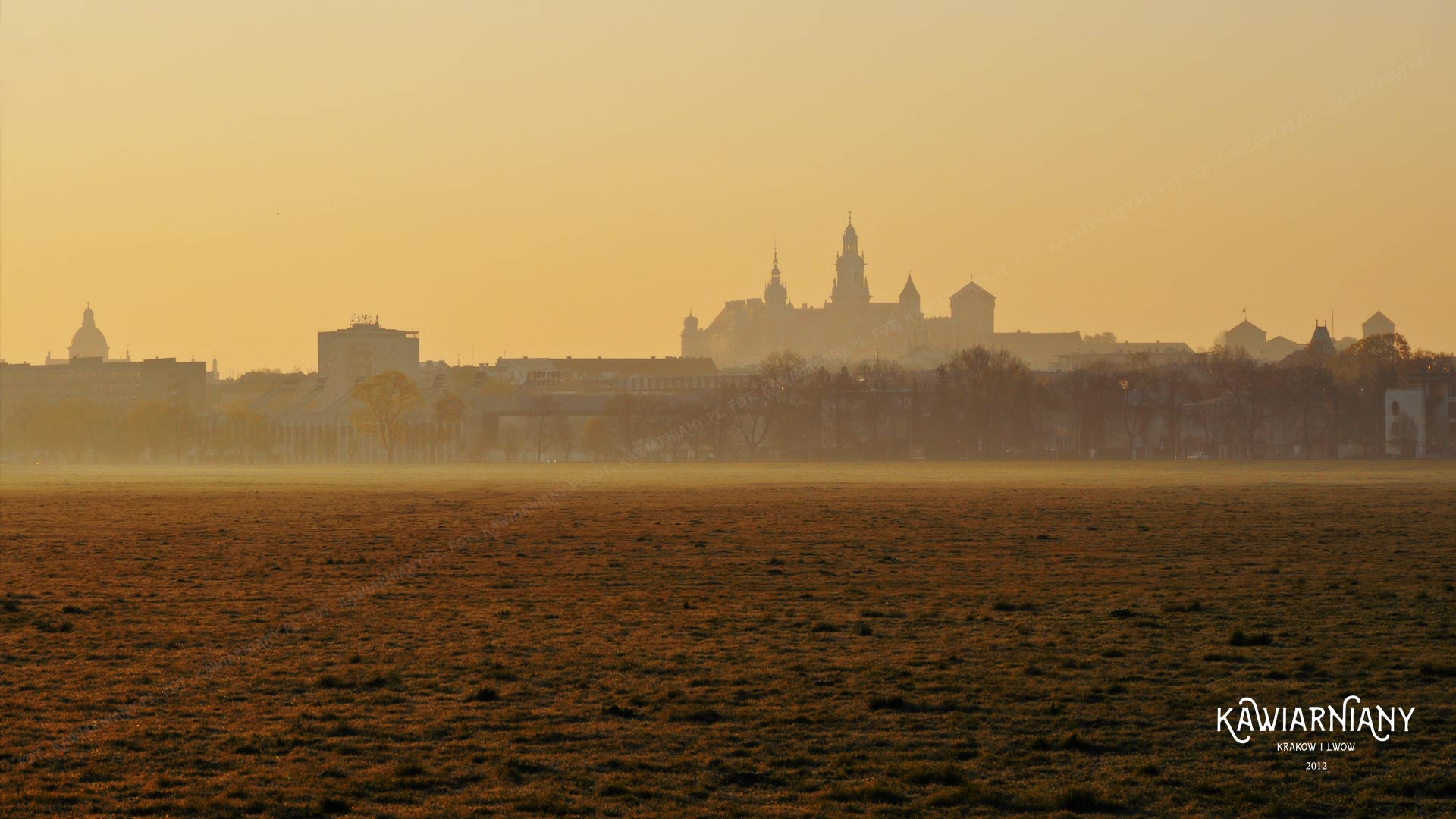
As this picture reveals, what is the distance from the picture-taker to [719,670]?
22.0m

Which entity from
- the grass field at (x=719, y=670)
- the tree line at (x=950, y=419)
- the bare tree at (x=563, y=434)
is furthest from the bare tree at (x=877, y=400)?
the grass field at (x=719, y=670)

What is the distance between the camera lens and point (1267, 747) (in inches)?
666

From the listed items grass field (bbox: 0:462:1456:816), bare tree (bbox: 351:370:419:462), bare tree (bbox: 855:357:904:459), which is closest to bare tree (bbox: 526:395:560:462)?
bare tree (bbox: 351:370:419:462)

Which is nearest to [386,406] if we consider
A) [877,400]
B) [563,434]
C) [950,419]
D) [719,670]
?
[563,434]

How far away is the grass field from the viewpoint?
1553cm

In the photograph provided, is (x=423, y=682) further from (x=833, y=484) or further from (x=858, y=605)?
(x=833, y=484)

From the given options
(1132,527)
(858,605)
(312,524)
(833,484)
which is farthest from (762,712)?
(833,484)

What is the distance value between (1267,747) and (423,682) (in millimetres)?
9789

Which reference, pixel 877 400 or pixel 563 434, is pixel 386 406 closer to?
pixel 563 434

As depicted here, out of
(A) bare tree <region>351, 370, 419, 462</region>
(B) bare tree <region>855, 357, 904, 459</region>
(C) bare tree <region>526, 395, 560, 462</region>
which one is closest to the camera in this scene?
(B) bare tree <region>855, 357, 904, 459</region>

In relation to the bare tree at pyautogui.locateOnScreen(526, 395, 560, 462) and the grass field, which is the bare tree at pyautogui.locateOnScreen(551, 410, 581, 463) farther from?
the grass field

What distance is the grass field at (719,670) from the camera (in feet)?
51.0

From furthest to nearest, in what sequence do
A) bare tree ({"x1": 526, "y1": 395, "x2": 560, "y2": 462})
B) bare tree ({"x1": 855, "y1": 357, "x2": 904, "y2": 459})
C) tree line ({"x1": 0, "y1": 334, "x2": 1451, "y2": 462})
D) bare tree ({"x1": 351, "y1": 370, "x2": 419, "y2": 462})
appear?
bare tree ({"x1": 526, "y1": 395, "x2": 560, "y2": 462}), bare tree ({"x1": 351, "y1": 370, "x2": 419, "y2": 462}), bare tree ({"x1": 855, "y1": 357, "x2": 904, "y2": 459}), tree line ({"x1": 0, "y1": 334, "x2": 1451, "y2": 462})

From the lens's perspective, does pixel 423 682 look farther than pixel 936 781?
Yes
